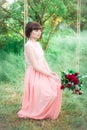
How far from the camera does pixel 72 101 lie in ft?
16.9

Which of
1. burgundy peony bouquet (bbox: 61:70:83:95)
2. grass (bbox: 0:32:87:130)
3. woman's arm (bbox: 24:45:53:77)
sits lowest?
grass (bbox: 0:32:87:130)

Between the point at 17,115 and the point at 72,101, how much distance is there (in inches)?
37.5

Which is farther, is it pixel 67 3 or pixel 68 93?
pixel 67 3

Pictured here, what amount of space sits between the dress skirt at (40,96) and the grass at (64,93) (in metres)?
0.09

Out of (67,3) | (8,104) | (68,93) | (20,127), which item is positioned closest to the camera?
(20,127)

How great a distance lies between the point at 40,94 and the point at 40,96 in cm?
2

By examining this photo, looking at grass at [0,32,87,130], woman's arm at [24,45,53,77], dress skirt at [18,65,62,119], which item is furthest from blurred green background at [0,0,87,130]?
woman's arm at [24,45,53,77]

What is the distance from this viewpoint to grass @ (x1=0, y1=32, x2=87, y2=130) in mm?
4195

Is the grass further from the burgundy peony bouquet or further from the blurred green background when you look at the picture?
the burgundy peony bouquet

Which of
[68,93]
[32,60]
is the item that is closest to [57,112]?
[32,60]

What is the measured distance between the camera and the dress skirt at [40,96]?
4254 mm

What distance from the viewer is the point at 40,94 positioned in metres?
4.27

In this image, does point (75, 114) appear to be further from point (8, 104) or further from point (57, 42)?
point (57, 42)

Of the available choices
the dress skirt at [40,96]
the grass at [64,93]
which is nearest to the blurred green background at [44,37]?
the grass at [64,93]
